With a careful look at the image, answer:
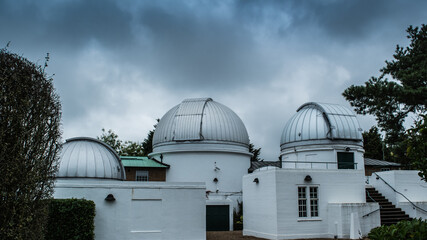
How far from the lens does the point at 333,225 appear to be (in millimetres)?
19969

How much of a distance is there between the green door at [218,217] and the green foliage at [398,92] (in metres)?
10.4

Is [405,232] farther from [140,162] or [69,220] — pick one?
[140,162]

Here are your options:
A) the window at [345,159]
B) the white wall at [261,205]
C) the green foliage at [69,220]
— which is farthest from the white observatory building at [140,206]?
the window at [345,159]

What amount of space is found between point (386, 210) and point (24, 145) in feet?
62.0

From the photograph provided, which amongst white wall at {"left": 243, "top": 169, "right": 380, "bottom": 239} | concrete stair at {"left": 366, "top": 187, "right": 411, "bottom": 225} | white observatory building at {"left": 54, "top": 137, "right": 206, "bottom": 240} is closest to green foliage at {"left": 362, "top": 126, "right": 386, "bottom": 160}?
concrete stair at {"left": 366, "top": 187, "right": 411, "bottom": 225}

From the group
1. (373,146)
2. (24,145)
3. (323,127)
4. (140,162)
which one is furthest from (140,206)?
(373,146)

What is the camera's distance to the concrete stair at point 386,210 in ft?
68.1

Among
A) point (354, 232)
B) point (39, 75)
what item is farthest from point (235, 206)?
point (39, 75)

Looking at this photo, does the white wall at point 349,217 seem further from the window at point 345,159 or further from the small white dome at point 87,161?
the small white dome at point 87,161

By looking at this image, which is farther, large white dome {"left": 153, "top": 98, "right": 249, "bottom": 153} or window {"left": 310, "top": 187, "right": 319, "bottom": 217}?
large white dome {"left": 153, "top": 98, "right": 249, "bottom": 153}

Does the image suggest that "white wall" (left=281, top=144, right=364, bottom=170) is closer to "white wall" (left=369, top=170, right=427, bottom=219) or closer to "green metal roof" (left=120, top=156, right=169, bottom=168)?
"white wall" (left=369, top=170, right=427, bottom=219)

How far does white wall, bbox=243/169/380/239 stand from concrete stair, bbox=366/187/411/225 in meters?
1.04

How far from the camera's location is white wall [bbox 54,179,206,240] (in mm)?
18375

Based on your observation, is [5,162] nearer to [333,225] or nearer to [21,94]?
[21,94]
